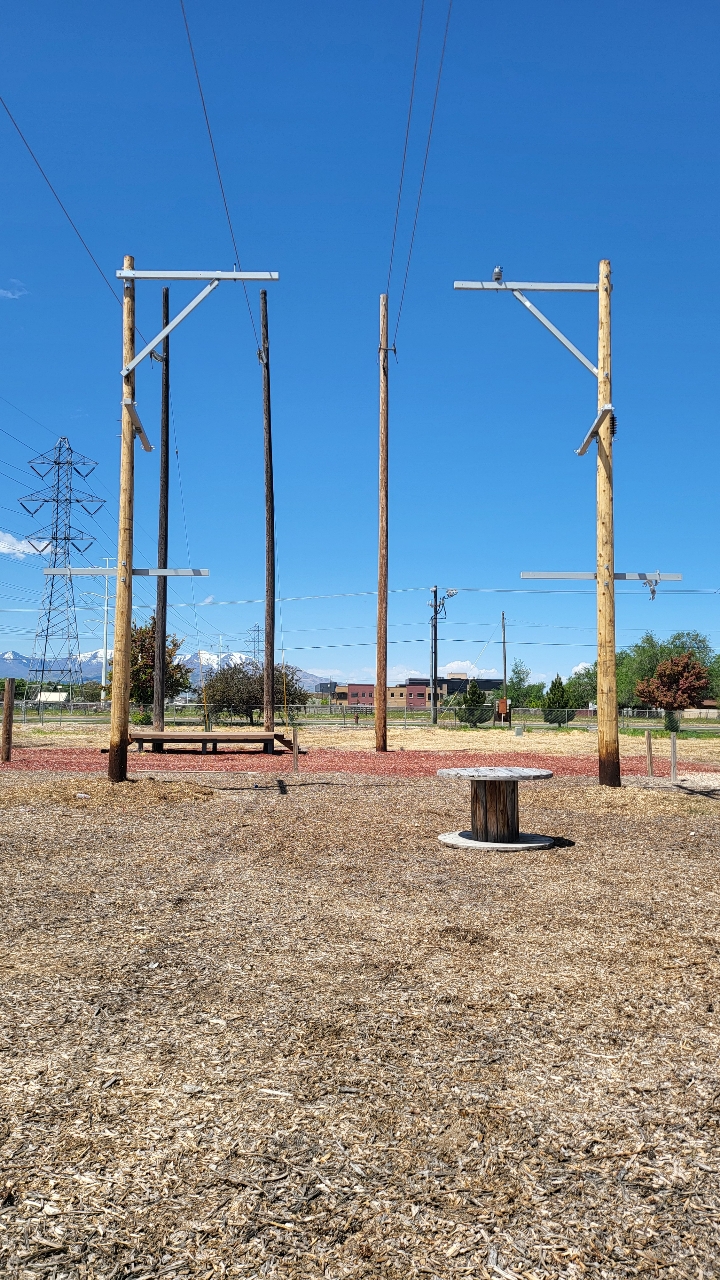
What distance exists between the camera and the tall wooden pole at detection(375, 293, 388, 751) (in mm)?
22422

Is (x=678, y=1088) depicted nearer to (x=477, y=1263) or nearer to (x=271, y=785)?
(x=477, y=1263)

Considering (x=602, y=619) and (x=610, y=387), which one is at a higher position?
(x=610, y=387)

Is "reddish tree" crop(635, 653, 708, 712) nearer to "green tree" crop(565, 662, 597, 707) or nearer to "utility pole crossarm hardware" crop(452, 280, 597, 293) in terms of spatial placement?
"green tree" crop(565, 662, 597, 707)

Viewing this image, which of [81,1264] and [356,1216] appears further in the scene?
[356,1216]

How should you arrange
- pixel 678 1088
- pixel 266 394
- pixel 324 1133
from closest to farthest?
pixel 324 1133 < pixel 678 1088 < pixel 266 394

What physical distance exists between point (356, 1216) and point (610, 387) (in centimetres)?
1180

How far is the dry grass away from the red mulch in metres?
9.27

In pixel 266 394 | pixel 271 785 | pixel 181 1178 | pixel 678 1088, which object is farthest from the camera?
pixel 266 394

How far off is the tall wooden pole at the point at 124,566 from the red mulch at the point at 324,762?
13.2 ft

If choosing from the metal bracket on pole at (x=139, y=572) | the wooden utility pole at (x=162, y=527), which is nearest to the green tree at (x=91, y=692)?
the wooden utility pole at (x=162, y=527)

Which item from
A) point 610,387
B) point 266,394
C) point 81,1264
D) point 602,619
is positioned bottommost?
point 81,1264

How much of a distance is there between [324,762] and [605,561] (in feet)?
29.4

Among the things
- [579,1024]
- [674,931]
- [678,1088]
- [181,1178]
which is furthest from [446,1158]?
[674,931]

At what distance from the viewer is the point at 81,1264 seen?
2277 millimetres
